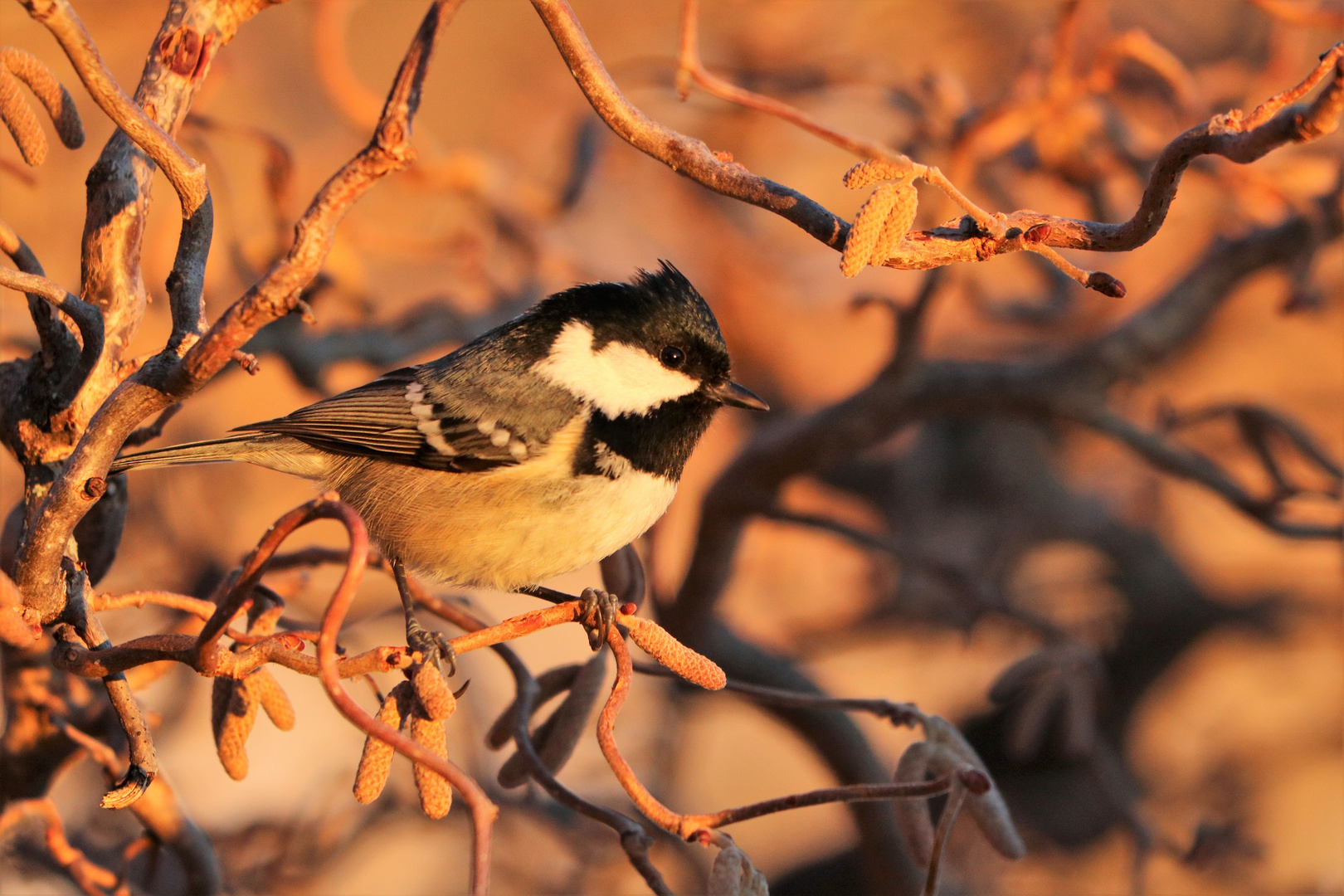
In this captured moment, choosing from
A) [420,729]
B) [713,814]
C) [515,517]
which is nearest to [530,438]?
[515,517]

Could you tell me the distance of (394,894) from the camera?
12.0 feet

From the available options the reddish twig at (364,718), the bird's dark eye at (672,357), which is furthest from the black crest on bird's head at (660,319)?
the reddish twig at (364,718)

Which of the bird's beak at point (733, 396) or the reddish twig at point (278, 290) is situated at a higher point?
the bird's beak at point (733, 396)

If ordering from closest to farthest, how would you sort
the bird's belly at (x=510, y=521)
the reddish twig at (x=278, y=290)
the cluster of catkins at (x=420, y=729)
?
the reddish twig at (x=278, y=290) < the cluster of catkins at (x=420, y=729) < the bird's belly at (x=510, y=521)

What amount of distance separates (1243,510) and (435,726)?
96.9 inches

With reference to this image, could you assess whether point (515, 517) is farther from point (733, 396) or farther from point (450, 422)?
point (733, 396)

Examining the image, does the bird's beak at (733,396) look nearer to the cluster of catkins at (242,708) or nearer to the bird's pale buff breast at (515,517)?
the bird's pale buff breast at (515,517)

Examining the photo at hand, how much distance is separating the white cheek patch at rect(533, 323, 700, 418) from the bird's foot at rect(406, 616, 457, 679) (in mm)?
669

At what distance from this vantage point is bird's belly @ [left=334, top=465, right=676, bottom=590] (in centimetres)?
208

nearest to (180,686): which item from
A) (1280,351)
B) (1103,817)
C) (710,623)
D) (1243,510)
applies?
(710,623)

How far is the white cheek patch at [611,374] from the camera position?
90.4 inches

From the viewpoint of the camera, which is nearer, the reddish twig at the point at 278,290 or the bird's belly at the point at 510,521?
the reddish twig at the point at 278,290

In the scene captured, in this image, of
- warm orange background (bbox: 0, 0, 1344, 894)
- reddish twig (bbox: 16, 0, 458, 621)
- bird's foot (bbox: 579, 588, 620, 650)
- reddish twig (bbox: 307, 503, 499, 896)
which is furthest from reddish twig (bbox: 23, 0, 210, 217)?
warm orange background (bbox: 0, 0, 1344, 894)

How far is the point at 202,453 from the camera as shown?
218cm
